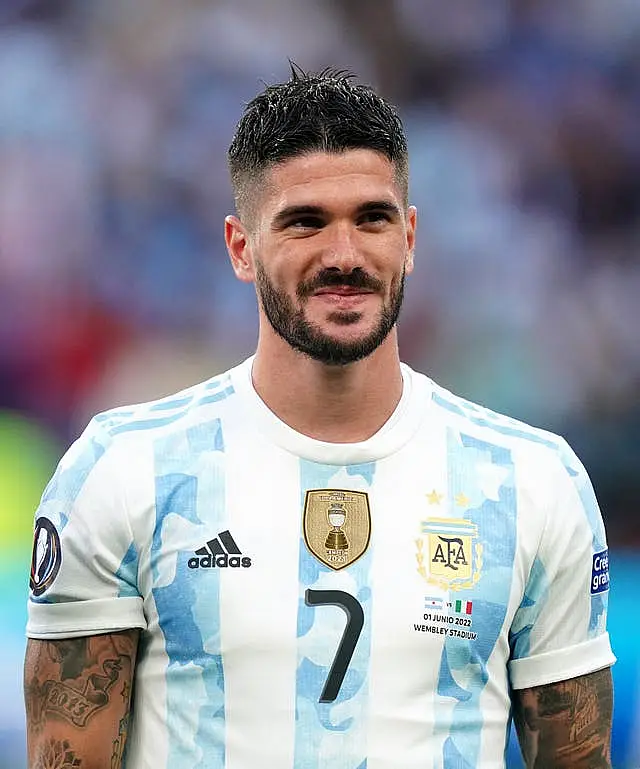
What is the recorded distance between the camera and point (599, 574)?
7.11 ft

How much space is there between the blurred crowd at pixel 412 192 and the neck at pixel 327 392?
9.40ft

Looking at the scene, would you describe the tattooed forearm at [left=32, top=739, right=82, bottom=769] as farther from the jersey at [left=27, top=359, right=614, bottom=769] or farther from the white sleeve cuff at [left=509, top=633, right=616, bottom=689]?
the white sleeve cuff at [left=509, top=633, right=616, bottom=689]

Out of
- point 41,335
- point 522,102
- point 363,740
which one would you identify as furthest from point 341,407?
point 522,102

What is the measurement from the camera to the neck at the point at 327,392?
216cm

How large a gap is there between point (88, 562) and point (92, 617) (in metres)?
0.09

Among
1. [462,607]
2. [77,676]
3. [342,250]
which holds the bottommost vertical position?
[77,676]

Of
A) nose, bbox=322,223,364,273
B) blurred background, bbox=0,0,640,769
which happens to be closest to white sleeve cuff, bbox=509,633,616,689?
nose, bbox=322,223,364,273

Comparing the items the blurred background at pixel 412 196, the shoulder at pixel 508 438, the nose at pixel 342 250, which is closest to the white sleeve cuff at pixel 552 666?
the shoulder at pixel 508 438

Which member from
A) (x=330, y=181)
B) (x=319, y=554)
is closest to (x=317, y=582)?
(x=319, y=554)

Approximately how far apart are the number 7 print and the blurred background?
9.96 ft

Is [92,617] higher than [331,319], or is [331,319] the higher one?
[331,319]

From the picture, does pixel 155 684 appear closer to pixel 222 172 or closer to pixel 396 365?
pixel 396 365

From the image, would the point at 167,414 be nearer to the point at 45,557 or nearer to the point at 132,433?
the point at 132,433

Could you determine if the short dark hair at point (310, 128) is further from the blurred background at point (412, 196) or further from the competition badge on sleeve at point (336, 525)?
the blurred background at point (412, 196)
